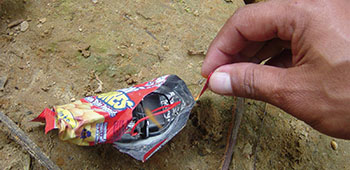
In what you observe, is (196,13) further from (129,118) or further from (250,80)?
(129,118)

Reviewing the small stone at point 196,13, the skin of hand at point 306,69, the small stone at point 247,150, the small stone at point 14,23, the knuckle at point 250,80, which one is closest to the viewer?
the skin of hand at point 306,69

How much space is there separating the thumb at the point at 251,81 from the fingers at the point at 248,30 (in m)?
0.19

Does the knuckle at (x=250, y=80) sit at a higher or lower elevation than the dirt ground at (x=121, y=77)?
higher

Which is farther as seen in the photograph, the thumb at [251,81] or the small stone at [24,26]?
the small stone at [24,26]

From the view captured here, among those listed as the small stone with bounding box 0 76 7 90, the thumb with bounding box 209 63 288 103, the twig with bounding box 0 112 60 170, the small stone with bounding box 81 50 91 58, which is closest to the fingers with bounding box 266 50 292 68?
the thumb with bounding box 209 63 288 103

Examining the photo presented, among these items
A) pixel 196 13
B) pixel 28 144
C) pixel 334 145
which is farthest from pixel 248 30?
pixel 28 144

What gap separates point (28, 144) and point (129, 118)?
1.44ft

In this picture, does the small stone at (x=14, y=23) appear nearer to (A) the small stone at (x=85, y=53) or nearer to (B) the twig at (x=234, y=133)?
(A) the small stone at (x=85, y=53)

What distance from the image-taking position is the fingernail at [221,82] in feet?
3.39

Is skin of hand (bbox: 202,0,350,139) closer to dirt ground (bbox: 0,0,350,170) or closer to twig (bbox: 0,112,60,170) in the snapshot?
dirt ground (bbox: 0,0,350,170)

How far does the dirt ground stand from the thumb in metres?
0.27

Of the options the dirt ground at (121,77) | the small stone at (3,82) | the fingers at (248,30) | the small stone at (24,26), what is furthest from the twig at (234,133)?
the small stone at (24,26)

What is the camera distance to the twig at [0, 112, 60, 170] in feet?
3.36

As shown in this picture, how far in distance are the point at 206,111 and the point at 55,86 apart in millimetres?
743
